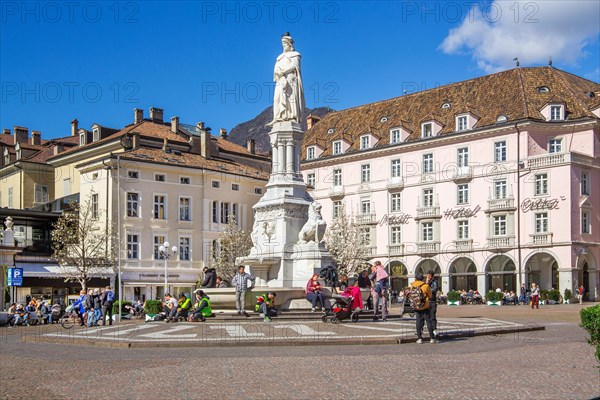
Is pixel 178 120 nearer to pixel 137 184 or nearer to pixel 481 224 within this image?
pixel 137 184

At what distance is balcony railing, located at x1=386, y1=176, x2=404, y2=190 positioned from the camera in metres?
68.9

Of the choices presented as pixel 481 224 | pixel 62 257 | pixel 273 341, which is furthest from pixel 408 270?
pixel 273 341

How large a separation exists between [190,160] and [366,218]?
17.0 metres

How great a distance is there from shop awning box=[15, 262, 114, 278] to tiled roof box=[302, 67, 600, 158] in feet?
88.3

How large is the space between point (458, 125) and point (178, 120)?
24355 mm

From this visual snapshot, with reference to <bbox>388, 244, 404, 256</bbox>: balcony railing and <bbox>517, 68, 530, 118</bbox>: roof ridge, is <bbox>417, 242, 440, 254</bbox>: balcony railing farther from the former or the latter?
<bbox>517, 68, 530, 118</bbox>: roof ridge

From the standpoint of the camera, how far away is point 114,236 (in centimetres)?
5719

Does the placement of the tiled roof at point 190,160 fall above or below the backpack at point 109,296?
above

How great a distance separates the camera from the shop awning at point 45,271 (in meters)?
54.0

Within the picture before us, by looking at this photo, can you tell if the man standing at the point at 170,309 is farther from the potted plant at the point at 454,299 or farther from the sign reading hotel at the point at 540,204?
the sign reading hotel at the point at 540,204

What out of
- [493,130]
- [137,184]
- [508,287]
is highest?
[493,130]

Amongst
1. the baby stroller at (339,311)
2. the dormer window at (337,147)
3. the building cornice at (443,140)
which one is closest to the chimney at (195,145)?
the building cornice at (443,140)

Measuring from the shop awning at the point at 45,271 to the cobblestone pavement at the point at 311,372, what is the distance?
121ft

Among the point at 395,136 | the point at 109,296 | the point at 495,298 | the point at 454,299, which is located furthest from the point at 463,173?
the point at 109,296
